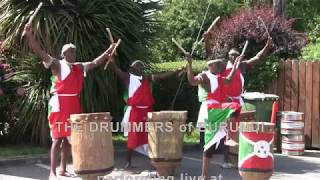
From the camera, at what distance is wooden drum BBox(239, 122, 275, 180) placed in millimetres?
7375

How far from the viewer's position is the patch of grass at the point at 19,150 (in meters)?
10.2

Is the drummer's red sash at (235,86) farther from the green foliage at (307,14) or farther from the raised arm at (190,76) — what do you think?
the green foliage at (307,14)

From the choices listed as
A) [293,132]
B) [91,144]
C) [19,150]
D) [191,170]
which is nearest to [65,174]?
[91,144]

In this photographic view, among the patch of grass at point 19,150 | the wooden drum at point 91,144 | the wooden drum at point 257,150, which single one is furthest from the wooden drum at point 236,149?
the patch of grass at point 19,150

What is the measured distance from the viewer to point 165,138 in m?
8.48

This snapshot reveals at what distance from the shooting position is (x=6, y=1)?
1055 centimetres

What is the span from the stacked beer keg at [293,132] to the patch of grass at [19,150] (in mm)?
4434

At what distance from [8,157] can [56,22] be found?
2.42 m

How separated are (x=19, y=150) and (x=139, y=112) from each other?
2.64 metres

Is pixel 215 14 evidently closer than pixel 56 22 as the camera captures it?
No

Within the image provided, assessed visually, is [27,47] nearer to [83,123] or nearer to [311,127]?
[83,123]

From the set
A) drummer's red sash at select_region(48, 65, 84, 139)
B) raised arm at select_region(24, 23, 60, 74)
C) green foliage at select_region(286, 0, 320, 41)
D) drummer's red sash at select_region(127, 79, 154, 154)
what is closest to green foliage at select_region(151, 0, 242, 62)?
green foliage at select_region(286, 0, 320, 41)

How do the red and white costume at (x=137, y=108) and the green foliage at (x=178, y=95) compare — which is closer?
the red and white costume at (x=137, y=108)

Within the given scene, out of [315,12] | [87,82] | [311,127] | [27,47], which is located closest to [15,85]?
[27,47]
